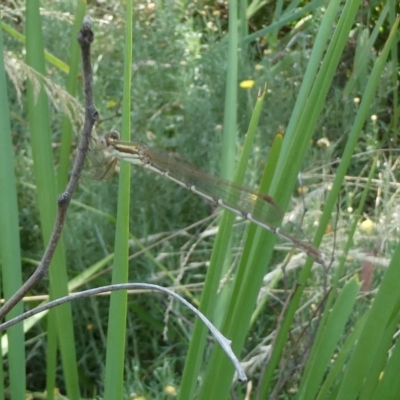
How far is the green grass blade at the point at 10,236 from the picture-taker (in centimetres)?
77

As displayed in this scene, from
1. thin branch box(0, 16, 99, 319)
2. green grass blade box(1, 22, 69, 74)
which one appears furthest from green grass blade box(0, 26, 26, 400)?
green grass blade box(1, 22, 69, 74)

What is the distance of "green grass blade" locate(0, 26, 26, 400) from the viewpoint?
2.52 ft

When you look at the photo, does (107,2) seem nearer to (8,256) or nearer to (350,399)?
(8,256)

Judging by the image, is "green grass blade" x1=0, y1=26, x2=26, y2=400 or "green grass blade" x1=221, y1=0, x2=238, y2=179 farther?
"green grass blade" x1=221, y1=0, x2=238, y2=179

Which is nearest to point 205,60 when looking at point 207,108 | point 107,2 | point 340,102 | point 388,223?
point 207,108

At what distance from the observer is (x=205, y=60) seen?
7.73 feet

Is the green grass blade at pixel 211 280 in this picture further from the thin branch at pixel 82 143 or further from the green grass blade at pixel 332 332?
the thin branch at pixel 82 143

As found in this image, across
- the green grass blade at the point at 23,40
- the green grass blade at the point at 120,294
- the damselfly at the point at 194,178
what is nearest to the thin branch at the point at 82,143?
the green grass blade at the point at 120,294

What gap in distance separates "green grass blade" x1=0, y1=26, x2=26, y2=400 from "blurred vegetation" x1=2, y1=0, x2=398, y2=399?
1.88 ft

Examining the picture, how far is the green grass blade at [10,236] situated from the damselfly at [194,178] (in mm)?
205

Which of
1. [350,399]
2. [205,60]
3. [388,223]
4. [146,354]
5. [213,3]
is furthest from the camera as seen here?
[213,3]

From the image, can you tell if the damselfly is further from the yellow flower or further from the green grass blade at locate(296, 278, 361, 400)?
the yellow flower

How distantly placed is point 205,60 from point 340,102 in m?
0.52

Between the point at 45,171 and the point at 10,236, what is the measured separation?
0.09 metres
